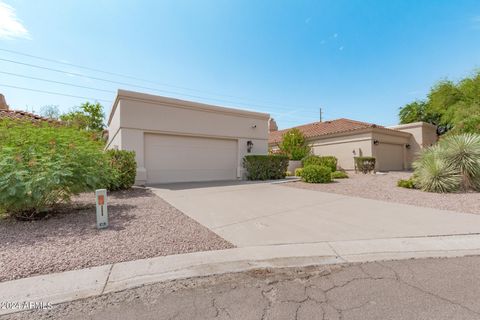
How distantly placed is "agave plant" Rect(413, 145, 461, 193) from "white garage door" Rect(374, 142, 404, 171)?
9569mm

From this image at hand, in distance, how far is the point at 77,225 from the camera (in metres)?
4.75

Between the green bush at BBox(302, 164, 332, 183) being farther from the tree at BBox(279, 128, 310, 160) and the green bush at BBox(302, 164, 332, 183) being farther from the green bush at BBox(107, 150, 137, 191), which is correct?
the green bush at BBox(107, 150, 137, 191)

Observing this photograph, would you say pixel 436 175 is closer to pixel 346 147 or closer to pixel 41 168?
pixel 346 147

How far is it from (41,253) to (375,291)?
178 inches

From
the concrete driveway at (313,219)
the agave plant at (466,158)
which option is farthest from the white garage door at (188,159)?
the agave plant at (466,158)

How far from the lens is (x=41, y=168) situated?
15.9 ft

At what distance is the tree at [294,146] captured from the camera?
64.1ft

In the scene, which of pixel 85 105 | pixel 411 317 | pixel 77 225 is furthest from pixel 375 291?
pixel 85 105

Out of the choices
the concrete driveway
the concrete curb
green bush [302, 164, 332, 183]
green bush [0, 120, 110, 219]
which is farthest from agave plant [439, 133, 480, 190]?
green bush [0, 120, 110, 219]

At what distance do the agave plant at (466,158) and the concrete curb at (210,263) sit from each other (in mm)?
6175

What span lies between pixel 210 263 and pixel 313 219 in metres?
3.01

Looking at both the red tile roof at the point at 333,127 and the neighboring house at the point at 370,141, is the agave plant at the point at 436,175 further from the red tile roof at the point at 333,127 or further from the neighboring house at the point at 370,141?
the red tile roof at the point at 333,127

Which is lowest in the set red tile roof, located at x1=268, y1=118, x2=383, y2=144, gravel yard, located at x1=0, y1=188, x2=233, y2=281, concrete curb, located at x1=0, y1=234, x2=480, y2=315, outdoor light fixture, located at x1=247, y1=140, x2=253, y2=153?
concrete curb, located at x1=0, y1=234, x2=480, y2=315

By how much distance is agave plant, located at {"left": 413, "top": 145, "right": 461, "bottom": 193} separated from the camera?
862 centimetres
